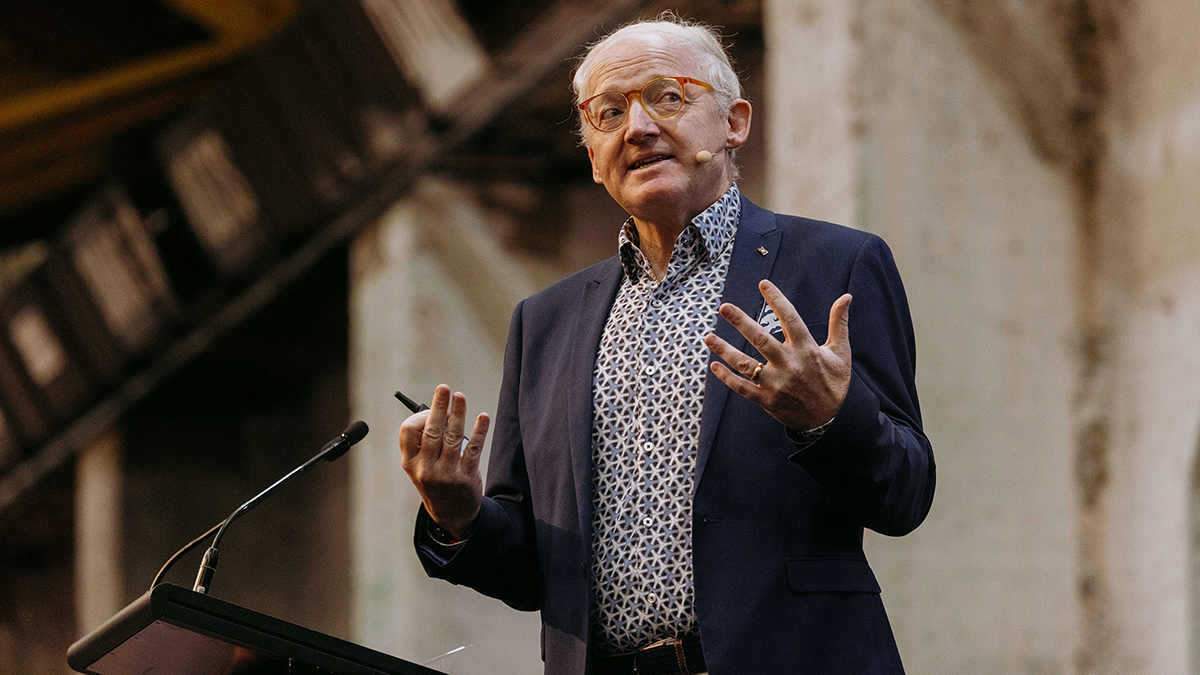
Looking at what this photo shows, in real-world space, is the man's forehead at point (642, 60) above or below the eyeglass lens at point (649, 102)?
above

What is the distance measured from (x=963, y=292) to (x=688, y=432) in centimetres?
194

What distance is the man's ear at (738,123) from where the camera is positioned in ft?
6.73

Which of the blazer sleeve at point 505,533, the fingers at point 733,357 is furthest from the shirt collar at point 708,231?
the fingers at point 733,357

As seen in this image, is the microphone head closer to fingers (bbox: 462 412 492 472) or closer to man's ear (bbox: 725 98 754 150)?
fingers (bbox: 462 412 492 472)

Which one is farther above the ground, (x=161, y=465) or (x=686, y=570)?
(x=686, y=570)

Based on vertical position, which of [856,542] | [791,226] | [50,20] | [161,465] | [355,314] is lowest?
[161,465]

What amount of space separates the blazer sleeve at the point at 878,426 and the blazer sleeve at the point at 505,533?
0.52 m

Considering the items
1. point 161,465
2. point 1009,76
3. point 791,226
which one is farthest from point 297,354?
point 791,226

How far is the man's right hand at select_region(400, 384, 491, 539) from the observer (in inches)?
72.5

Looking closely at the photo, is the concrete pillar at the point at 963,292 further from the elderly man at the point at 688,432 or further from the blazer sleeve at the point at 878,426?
the blazer sleeve at the point at 878,426

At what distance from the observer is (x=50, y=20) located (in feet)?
27.3

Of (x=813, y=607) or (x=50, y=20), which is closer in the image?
(x=813, y=607)

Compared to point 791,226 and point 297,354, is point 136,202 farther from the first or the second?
point 791,226

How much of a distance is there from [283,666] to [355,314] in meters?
4.36
